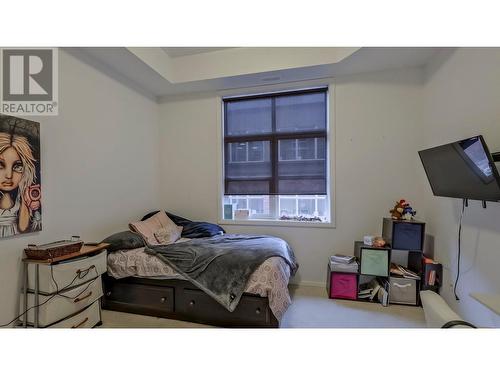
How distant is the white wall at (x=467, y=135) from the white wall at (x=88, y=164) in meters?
3.65

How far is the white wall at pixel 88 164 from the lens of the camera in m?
2.04

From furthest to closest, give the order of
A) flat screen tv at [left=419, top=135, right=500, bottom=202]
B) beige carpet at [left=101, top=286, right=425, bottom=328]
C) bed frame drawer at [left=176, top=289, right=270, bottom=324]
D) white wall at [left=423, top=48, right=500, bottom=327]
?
beige carpet at [left=101, top=286, right=425, bottom=328], bed frame drawer at [left=176, top=289, right=270, bottom=324], white wall at [left=423, top=48, right=500, bottom=327], flat screen tv at [left=419, top=135, right=500, bottom=202]

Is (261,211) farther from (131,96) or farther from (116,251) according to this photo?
(131,96)

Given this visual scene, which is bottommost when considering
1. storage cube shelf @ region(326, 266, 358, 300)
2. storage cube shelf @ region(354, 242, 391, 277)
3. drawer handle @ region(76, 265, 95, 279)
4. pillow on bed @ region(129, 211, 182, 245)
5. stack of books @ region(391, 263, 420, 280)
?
storage cube shelf @ region(326, 266, 358, 300)

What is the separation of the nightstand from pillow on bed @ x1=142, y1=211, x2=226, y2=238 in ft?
3.98

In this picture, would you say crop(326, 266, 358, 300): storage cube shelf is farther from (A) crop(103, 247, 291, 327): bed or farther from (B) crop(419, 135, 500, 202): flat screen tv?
(B) crop(419, 135, 500, 202): flat screen tv

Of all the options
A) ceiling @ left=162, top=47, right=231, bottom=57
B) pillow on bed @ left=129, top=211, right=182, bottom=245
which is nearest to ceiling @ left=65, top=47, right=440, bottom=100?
ceiling @ left=162, top=47, right=231, bottom=57

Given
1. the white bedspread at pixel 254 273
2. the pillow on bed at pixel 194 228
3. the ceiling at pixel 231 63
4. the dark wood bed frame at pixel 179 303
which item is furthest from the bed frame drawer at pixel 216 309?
the ceiling at pixel 231 63

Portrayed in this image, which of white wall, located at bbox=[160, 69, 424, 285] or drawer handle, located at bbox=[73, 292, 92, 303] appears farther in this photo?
white wall, located at bbox=[160, 69, 424, 285]

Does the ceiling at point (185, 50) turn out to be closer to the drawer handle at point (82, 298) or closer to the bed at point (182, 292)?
the bed at point (182, 292)

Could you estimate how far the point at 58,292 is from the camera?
1744mm

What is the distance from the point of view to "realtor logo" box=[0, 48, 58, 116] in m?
1.86
